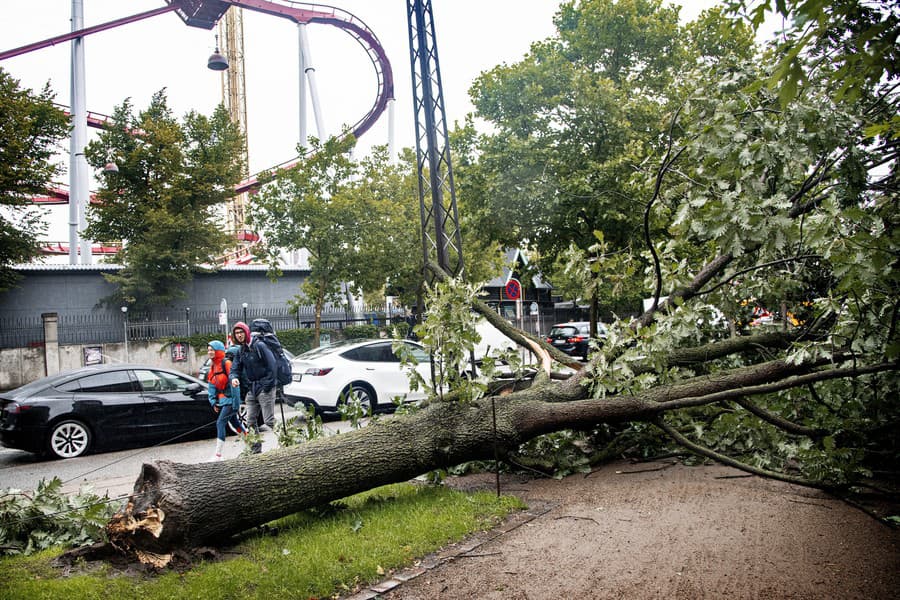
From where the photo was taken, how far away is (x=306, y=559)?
3.82 meters

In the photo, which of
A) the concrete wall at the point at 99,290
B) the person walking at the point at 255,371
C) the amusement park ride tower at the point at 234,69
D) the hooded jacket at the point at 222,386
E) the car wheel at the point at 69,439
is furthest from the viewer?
the amusement park ride tower at the point at 234,69

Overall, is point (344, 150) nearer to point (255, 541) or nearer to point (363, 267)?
point (363, 267)

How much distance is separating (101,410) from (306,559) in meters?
6.45

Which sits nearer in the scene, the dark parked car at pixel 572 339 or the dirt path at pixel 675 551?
the dirt path at pixel 675 551

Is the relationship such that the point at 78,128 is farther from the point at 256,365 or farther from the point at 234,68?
the point at 256,365

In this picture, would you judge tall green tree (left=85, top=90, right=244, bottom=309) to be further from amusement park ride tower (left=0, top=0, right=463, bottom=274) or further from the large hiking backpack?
the large hiking backpack

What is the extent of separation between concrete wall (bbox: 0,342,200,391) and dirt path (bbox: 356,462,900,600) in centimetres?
1861

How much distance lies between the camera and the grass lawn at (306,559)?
3381mm

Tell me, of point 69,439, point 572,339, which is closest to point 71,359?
point 69,439

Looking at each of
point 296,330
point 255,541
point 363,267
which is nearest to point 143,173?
point 296,330

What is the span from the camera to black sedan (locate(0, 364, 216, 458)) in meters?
8.32

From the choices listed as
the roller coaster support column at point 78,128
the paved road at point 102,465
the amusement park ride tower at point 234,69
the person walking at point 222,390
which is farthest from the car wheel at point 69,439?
the amusement park ride tower at point 234,69

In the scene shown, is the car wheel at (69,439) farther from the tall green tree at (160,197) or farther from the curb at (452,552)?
the tall green tree at (160,197)

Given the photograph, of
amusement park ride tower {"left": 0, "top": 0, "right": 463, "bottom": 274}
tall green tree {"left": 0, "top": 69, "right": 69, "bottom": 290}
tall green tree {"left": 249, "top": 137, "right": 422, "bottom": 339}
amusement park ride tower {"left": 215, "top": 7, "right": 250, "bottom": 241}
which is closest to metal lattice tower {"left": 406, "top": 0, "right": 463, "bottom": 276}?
amusement park ride tower {"left": 0, "top": 0, "right": 463, "bottom": 274}
